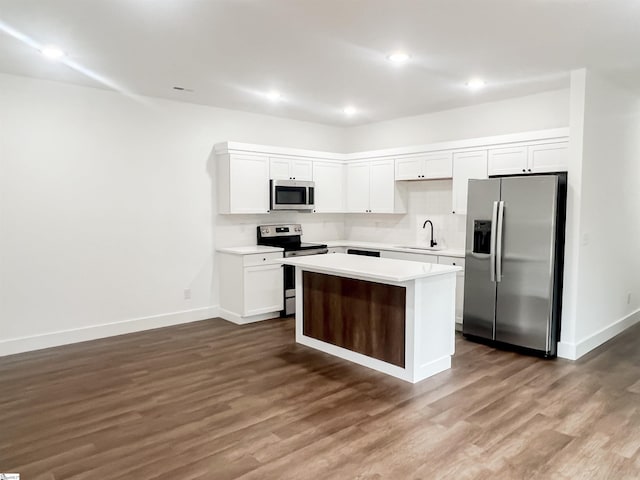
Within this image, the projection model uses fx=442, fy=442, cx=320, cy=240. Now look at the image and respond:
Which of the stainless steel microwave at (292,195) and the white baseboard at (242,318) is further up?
the stainless steel microwave at (292,195)

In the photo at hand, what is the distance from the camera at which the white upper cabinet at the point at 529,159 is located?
4422mm

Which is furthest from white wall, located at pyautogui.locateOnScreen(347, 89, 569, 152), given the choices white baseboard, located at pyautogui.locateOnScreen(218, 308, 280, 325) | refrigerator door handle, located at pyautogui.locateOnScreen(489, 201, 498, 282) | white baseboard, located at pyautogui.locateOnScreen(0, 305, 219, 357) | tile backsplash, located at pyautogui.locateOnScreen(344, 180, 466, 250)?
white baseboard, located at pyautogui.locateOnScreen(0, 305, 219, 357)

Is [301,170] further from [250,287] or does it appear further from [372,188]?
[250,287]

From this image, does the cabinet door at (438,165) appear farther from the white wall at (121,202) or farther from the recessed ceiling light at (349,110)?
the recessed ceiling light at (349,110)

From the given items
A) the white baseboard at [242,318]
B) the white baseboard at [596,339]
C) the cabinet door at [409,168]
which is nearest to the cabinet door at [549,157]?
the cabinet door at [409,168]

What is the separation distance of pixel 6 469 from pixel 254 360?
205 centimetres

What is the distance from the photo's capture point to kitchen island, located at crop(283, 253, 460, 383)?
11.7 feet

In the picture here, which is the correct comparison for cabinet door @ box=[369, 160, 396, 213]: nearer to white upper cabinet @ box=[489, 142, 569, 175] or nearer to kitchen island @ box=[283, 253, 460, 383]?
white upper cabinet @ box=[489, 142, 569, 175]

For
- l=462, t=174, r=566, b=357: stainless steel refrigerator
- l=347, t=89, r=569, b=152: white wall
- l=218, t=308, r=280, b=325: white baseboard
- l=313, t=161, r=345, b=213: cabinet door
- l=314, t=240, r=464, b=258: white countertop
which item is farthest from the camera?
l=313, t=161, r=345, b=213: cabinet door

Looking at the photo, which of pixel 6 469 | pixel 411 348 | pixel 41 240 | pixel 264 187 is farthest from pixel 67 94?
pixel 411 348

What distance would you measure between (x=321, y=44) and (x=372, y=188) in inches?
124

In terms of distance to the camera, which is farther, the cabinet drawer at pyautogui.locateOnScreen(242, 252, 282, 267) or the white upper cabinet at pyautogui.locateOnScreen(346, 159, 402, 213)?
the white upper cabinet at pyautogui.locateOnScreen(346, 159, 402, 213)

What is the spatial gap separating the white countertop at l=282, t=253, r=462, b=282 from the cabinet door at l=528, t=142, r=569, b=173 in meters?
1.61

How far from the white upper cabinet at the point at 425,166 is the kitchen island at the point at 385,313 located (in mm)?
1854
